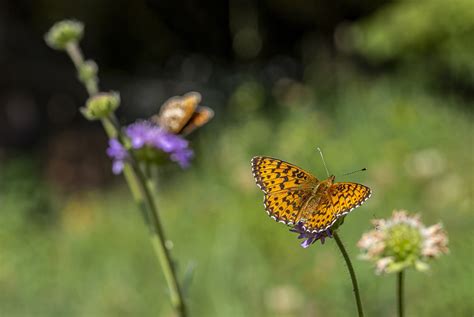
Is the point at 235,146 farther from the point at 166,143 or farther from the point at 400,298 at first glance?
the point at 400,298

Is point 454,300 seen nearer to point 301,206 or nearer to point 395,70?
point 301,206

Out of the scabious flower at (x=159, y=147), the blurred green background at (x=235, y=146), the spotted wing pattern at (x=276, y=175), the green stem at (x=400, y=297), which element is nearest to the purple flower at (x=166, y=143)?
the scabious flower at (x=159, y=147)

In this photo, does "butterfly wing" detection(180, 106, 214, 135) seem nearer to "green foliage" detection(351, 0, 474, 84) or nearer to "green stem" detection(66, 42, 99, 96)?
"green stem" detection(66, 42, 99, 96)

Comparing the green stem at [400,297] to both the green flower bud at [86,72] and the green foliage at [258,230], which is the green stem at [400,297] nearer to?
the green flower bud at [86,72]

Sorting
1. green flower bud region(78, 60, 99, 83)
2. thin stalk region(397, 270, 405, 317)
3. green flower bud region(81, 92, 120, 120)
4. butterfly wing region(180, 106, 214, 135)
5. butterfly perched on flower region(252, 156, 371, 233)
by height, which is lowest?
thin stalk region(397, 270, 405, 317)

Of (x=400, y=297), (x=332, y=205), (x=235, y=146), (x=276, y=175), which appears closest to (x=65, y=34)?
(x=276, y=175)

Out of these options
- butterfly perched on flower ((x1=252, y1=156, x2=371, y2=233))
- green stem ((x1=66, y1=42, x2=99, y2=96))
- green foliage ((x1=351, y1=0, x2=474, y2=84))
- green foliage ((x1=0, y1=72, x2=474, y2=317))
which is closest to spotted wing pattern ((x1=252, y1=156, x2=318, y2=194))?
butterfly perched on flower ((x1=252, y1=156, x2=371, y2=233))
